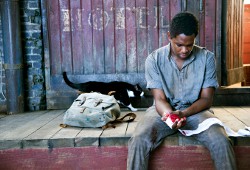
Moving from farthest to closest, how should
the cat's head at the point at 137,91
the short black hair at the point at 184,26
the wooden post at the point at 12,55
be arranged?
1. the cat's head at the point at 137,91
2. the wooden post at the point at 12,55
3. the short black hair at the point at 184,26

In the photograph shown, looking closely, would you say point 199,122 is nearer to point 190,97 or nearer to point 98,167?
point 190,97

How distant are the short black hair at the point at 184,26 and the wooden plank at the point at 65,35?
2.02 m

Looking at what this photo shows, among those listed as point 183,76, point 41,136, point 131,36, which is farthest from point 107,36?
point 41,136

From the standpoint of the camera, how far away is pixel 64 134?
2750 millimetres

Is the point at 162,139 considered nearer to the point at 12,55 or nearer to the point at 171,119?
the point at 171,119

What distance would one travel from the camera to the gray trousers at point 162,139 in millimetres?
2154

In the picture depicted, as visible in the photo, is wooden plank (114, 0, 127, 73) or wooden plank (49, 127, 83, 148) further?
wooden plank (114, 0, 127, 73)

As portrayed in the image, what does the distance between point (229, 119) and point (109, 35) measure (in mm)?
1951

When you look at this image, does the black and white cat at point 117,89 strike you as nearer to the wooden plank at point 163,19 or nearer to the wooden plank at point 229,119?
the wooden plank at point 163,19

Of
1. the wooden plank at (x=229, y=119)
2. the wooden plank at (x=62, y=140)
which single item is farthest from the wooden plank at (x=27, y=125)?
the wooden plank at (x=229, y=119)

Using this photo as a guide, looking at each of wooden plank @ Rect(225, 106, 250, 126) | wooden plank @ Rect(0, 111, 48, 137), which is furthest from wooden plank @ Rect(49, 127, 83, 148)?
wooden plank @ Rect(225, 106, 250, 126)

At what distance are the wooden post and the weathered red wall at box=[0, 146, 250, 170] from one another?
1417 mm

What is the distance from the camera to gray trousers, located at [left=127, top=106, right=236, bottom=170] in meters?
2.15

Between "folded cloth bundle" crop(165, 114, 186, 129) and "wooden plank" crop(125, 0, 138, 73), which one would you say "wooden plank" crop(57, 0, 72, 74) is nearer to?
"wooden plank" crop(125, 0, 138, 73)
